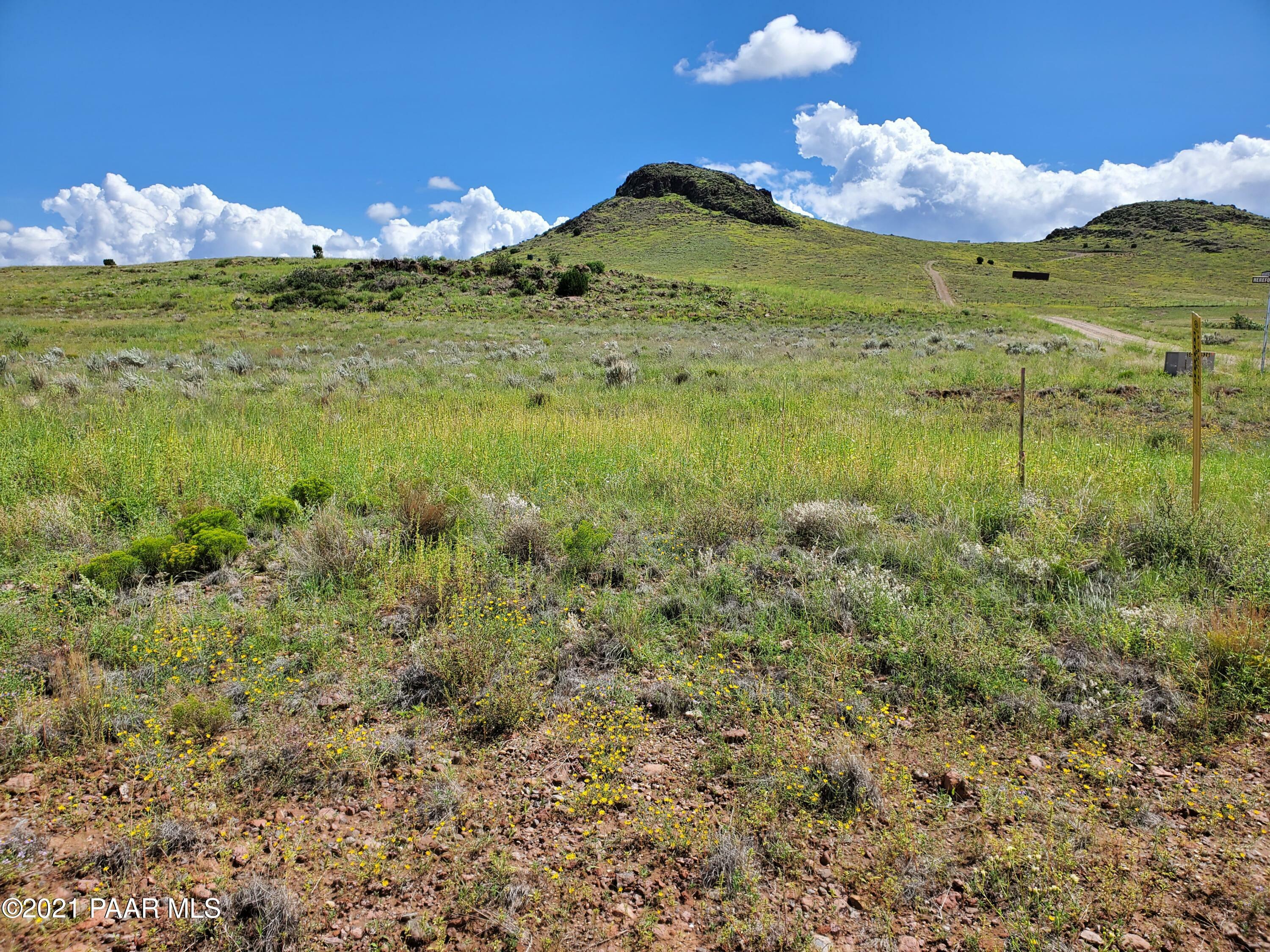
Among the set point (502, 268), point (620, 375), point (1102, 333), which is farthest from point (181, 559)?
point (502, 268)

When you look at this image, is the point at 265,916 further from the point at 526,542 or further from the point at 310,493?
the point at 310,493

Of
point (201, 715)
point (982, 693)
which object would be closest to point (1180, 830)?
point (982, 693)

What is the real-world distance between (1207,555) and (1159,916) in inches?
143

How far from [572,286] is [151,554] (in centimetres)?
3591

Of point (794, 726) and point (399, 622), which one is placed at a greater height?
point (399, 622)

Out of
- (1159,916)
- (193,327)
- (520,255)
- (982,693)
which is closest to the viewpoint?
(1159,916)

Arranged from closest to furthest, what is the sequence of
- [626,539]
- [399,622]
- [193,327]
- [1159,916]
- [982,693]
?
[1159,916] < [982,693] < [399,622] < [626,539] < [193,327]

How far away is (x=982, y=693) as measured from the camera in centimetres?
332

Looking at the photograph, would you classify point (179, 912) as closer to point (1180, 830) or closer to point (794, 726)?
point (794, 726)

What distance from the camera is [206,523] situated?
503cm

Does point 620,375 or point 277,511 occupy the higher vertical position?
point 620,375

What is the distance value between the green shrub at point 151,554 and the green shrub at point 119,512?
41.9 inches

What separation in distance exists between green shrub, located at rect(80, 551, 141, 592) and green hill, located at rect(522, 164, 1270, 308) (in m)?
50.6

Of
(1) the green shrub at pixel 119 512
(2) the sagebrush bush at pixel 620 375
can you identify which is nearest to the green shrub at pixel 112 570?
(1) the green shrub at pixel 119 512
